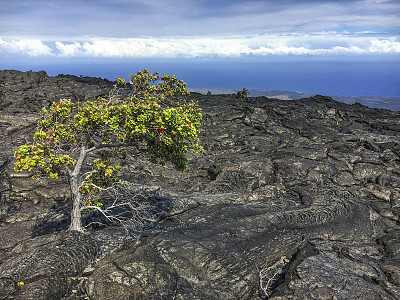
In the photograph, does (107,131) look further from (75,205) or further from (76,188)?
(75,205)

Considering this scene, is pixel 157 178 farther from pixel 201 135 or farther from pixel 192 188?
pixel 201 135

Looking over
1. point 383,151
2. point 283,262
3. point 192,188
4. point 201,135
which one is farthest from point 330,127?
point 283,262

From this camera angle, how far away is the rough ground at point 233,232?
14945mm

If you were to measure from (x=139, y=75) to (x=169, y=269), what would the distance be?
11.9 metres

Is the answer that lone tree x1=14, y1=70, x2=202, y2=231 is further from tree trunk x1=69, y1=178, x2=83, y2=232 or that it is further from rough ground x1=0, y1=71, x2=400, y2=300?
rough ground x1=0, y1=71, x2=400, y2=300

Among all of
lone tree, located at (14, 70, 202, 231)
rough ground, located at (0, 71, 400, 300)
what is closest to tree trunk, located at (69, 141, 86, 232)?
lone tree, located at (14, 70, 202, 231)

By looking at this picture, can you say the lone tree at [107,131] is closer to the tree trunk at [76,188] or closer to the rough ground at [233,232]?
the tree trunk at [76,188]

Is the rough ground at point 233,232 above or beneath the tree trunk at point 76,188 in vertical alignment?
beneath

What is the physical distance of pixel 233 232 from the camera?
803 inches

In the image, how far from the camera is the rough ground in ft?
49.0

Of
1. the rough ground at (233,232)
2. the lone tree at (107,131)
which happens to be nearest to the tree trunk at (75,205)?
the lone tree at (107,131)

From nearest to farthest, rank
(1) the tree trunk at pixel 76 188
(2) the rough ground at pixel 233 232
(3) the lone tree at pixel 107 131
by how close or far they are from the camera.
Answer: (2) the rough ground at pixel 233 232, (3) the lone tree at pixel 107 131, (1) the tree trunk at pixel 76 188

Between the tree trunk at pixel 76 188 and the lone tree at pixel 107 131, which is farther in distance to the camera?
the tree trunk at pixel 76 188

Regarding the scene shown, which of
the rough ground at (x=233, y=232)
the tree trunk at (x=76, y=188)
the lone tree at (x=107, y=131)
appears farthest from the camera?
the tree trunk at (x=76, y=188)
